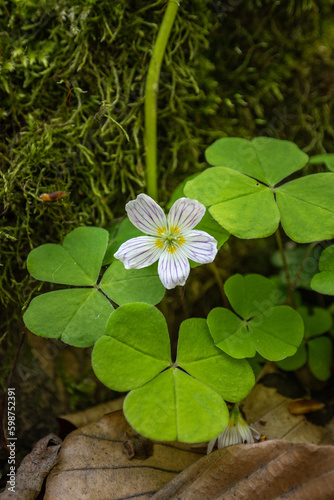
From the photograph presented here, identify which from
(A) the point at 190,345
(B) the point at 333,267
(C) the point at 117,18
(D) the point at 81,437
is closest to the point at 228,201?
(B) the point at 333,267

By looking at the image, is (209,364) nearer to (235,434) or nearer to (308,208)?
(235,434)

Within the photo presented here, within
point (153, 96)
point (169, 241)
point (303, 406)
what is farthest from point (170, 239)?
point (303, 406)

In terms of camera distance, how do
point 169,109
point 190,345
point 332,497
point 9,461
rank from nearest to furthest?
point 332,497, point 190,345, point 9,461, point 169,109

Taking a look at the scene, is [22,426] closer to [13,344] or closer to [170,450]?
[13,344]

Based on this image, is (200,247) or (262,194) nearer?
(200,247)

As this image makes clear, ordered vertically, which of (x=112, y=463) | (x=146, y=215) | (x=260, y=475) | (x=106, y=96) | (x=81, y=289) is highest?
→ (x=106, y=96)

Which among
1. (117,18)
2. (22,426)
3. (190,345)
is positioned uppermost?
(117,18)

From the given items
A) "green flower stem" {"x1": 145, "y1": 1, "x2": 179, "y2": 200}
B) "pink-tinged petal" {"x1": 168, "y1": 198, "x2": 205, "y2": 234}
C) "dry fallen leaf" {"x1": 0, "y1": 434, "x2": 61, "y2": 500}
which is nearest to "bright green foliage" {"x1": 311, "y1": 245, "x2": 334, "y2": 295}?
"pink-tinged petal" {"x1": 168, "y1": 198, "x2": 205, "y2": 234}
